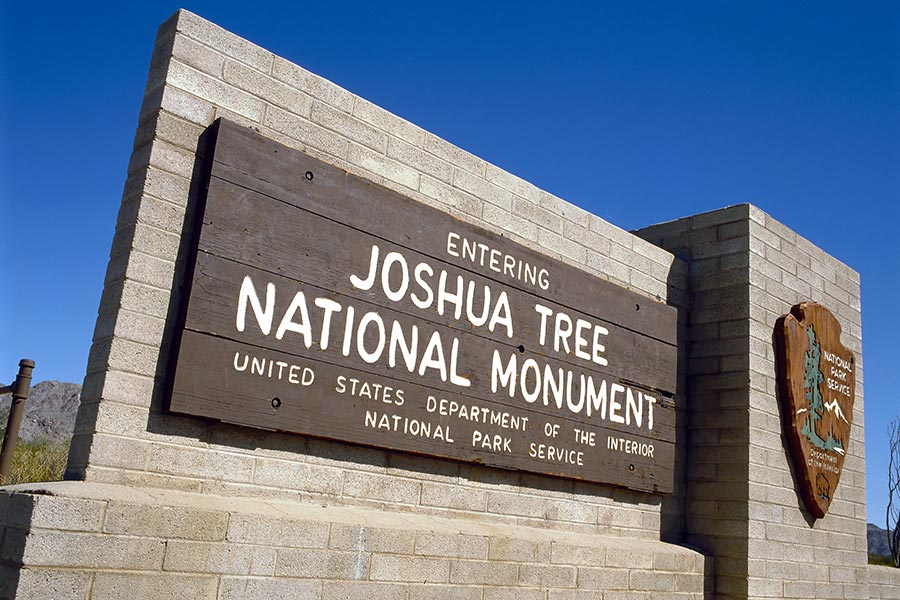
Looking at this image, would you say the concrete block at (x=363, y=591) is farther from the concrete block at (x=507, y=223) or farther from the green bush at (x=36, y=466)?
the green bush at (x=36, y=466)

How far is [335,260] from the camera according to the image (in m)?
4.63

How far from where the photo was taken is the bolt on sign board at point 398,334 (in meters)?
4.16

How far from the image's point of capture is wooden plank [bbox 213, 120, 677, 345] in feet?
14.2

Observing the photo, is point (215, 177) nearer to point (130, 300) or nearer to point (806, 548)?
point (130, 300)

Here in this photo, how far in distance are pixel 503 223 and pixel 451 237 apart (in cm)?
59

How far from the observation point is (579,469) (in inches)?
227

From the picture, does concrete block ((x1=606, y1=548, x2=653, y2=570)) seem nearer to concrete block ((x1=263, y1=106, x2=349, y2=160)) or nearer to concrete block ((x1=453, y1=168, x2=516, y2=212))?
concrete block ((x1=453, y1=168, x2=516, y2=212))

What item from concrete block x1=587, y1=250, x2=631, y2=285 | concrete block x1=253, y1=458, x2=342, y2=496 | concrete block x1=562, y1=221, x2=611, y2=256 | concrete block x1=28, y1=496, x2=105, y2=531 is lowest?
concrete block x1=28, y1=496, x2=105, y2=531

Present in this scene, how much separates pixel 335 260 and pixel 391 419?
92 cm

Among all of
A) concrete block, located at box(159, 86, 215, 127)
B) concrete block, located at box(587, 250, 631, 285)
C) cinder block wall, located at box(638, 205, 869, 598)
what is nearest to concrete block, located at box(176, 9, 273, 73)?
concrete block, located at box(159, 86, 215, 127)

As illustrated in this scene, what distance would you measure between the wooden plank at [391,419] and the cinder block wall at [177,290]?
4.0 inches

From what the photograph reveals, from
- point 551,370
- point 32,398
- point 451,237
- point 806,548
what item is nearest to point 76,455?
point 451,237

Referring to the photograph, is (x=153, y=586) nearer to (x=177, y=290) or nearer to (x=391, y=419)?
(x=177, y=290)

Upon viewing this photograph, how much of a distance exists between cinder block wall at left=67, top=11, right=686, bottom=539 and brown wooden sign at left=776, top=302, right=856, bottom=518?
1.96 m
